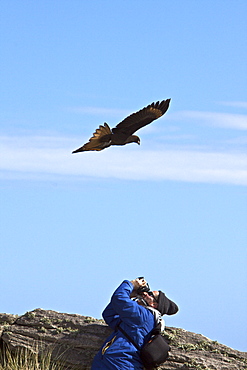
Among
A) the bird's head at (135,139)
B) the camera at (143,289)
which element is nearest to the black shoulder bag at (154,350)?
the camera at (143,289)

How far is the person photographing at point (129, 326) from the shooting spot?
6.49 m

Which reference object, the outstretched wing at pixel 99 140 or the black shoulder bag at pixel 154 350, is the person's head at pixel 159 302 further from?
the outstretched wing at pixel 99 140

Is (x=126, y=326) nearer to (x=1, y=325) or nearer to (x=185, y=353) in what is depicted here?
(x=185, y=353)

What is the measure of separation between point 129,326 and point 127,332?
Answer: 73mm

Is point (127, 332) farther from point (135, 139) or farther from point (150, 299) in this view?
point (135, 139)

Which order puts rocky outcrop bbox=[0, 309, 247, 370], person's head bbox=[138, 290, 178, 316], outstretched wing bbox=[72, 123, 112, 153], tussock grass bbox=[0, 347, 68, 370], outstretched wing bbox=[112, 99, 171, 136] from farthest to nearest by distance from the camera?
tussock grass bbox=[0, 347, 68, 370]
outstretched wing bbox=[112, 99, 171, 136]
outstretched wing bbox=[72, 123, 112, 153]
rocky outcrop bbox=[0, 309, 247, 370]
person's head bbox=[138, 290, 178, 316]

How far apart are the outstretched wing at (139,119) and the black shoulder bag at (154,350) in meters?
2.25

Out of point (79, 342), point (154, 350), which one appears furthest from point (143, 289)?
point (79, 342)

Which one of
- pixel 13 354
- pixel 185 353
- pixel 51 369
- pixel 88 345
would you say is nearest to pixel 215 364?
pixel 185 353

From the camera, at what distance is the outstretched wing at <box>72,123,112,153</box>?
7.19 m

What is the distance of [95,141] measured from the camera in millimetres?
7191

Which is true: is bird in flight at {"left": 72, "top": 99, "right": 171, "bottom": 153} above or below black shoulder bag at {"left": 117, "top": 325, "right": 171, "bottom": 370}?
above

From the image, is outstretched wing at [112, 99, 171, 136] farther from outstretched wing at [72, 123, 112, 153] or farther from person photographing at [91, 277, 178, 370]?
person photographing at [91, 277, 178, 370]

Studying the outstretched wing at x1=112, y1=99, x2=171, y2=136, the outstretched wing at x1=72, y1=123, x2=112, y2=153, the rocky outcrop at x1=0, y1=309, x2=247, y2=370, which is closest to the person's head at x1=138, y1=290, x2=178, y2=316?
the rocky outcrop at x1=0, y1=309, x2=247, y2=370
